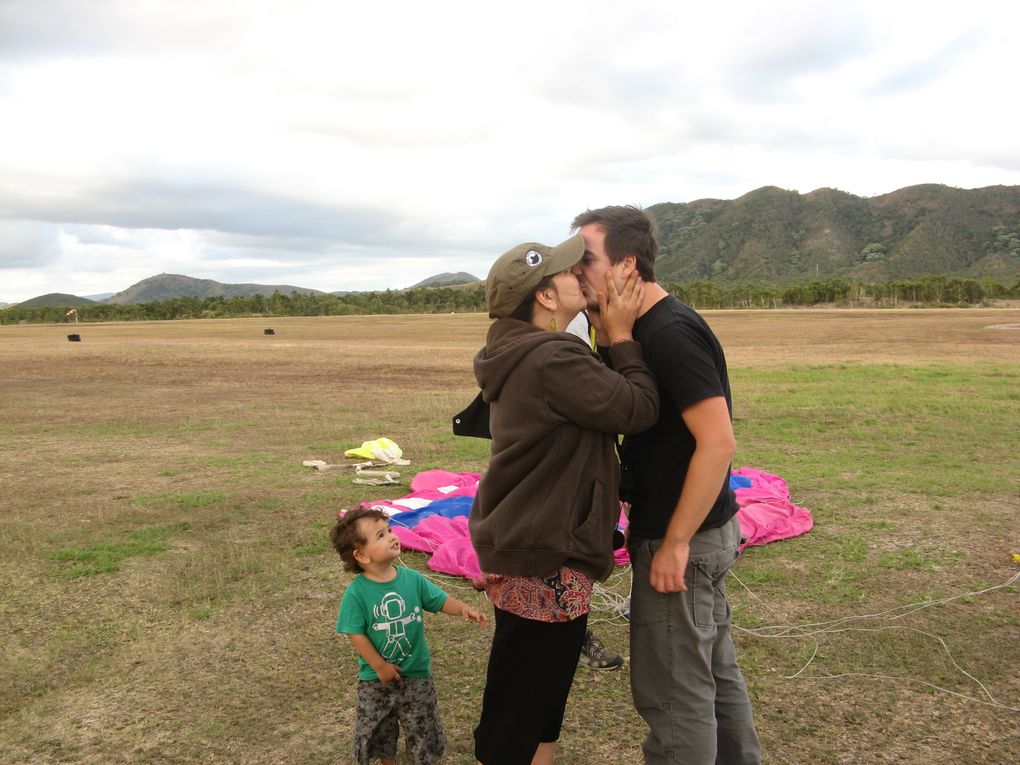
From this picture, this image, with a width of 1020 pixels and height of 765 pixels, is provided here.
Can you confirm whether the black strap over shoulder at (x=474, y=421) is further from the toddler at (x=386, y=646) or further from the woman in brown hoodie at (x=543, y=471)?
the woman in brown hoodie at (x=543, y=471)

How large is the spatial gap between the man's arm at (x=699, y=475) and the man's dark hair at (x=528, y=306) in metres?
0.56

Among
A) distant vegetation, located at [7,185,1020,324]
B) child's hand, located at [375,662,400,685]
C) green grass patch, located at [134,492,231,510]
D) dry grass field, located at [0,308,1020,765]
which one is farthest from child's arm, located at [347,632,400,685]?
distant vegetation, located at [7,185,1020,324]

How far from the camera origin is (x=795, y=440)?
1024cm

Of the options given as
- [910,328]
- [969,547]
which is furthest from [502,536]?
[910,328]

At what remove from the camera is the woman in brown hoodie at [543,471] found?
2.15 metres

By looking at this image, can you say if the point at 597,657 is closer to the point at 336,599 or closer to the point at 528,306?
the point at 336,599

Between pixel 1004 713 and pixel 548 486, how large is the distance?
2.88 meters

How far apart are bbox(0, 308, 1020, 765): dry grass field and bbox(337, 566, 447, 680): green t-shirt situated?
1.83ft

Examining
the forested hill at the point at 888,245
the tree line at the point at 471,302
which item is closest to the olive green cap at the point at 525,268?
the tree line at the point at 471,302

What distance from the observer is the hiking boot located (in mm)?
4043

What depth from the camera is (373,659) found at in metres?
3.00

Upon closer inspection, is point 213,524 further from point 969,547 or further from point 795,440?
point 795,440

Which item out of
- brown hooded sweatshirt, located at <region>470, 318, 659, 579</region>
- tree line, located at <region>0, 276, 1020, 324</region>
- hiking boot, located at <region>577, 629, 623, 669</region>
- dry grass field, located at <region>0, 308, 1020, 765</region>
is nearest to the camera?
brown hooded sweatshirt, located at <region>470, 318, 659, 579</region>

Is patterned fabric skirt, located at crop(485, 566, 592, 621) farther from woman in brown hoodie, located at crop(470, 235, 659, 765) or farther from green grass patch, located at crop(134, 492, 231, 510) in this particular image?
green grass patch, located at crop(134, 492, 231, 510)
